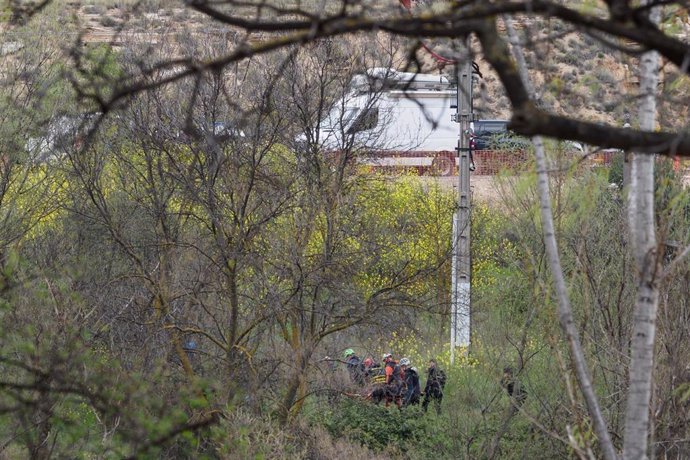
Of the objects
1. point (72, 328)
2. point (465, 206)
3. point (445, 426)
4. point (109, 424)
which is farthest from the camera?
point (465, 206)

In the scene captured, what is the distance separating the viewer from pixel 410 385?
58.2 feet

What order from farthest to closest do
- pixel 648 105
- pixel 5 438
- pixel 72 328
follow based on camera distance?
pixel 72 328
pixel 5 438
pixel 648 105

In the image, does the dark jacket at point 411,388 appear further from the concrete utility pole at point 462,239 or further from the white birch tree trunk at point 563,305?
the white birch tree trunk at point 563,305

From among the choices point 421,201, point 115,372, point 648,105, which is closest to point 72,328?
point 115,372

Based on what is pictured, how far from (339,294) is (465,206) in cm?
469

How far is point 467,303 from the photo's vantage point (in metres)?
17.2

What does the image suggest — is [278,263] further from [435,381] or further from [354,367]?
[435,381]

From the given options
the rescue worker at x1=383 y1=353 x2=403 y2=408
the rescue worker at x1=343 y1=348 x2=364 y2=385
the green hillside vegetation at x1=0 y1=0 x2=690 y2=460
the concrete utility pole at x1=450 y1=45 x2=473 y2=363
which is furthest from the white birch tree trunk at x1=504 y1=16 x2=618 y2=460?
the concrete utility pole at x1=450 y1=45 x2=473 y2=363

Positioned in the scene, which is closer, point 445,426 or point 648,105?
point 648,105

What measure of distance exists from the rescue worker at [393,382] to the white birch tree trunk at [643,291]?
12.7m

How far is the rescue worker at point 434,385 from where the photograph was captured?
16891 mm

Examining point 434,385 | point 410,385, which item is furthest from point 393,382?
point 434,385

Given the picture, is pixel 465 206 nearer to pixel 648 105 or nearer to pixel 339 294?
pixel 339 294

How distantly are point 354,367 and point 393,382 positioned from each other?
117 centimetres
